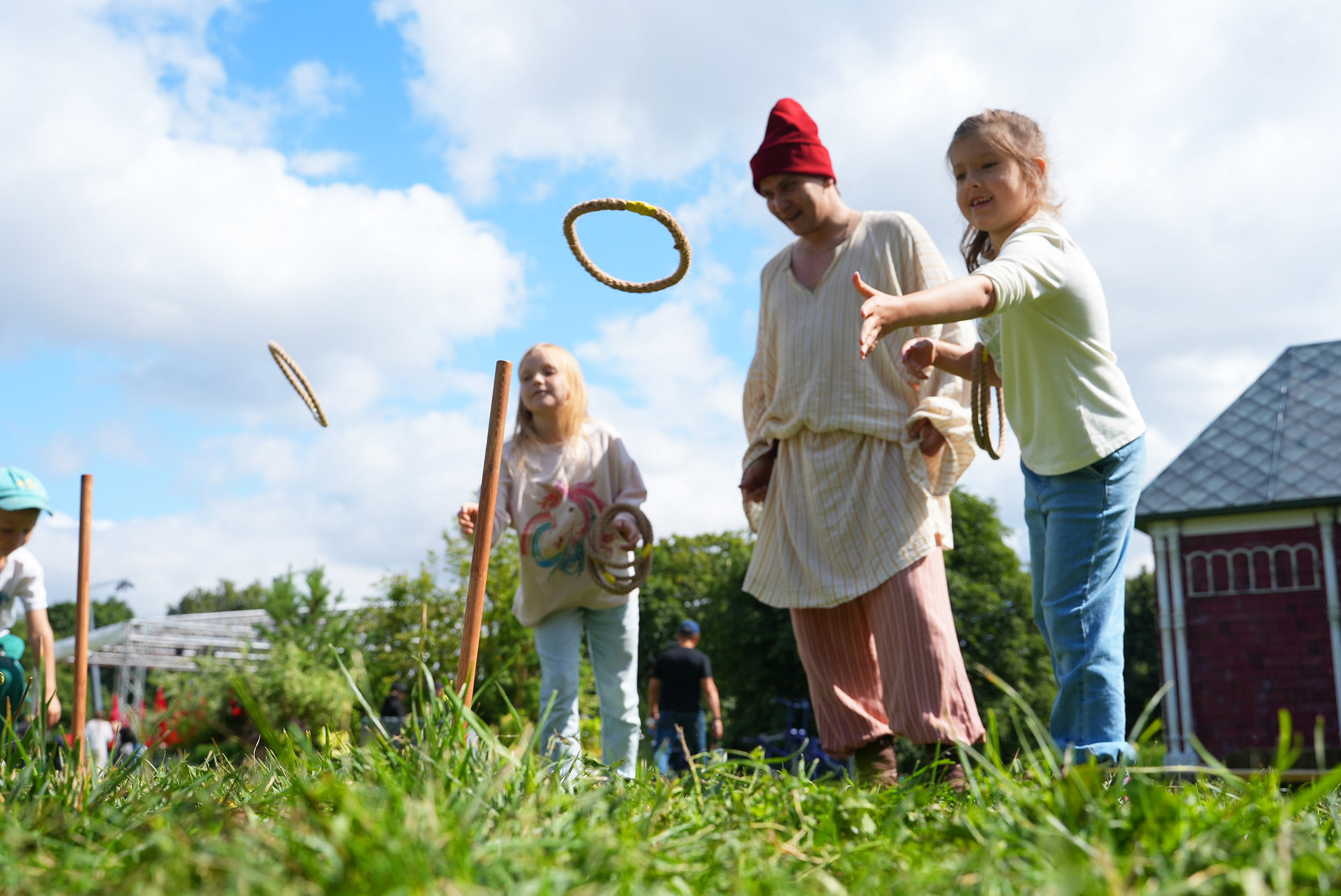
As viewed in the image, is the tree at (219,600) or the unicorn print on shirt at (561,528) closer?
the unicorn print on shirt at (561,528)

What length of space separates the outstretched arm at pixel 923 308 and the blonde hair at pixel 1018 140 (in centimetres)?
75

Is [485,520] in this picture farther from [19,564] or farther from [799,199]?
[19,564]

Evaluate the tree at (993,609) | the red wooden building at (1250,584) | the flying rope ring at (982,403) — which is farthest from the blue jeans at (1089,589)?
the tree at (993,609)

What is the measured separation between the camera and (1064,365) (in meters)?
2.57

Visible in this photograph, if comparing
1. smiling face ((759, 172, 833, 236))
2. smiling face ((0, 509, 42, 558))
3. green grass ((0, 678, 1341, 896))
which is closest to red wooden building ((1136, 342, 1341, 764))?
smiling face ((759, 172, 833, 236))

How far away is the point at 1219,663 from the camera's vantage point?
770 inches

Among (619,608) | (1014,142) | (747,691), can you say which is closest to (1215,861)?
(1014,142)

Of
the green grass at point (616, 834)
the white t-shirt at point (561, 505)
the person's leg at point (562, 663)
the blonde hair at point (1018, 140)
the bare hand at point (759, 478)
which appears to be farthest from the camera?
the white t-shirt at point (561, 505)

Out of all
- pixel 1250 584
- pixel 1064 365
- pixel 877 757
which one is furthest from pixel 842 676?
pixel 1250 584

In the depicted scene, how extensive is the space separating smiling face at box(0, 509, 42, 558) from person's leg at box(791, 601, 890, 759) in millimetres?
3323

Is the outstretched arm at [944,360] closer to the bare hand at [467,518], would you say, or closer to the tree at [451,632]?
the bare hand at [467,518]

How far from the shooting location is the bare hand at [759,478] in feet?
12.2

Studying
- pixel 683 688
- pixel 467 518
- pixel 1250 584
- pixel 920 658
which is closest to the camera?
pixel 920 658

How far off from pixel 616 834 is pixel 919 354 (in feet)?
6.37
